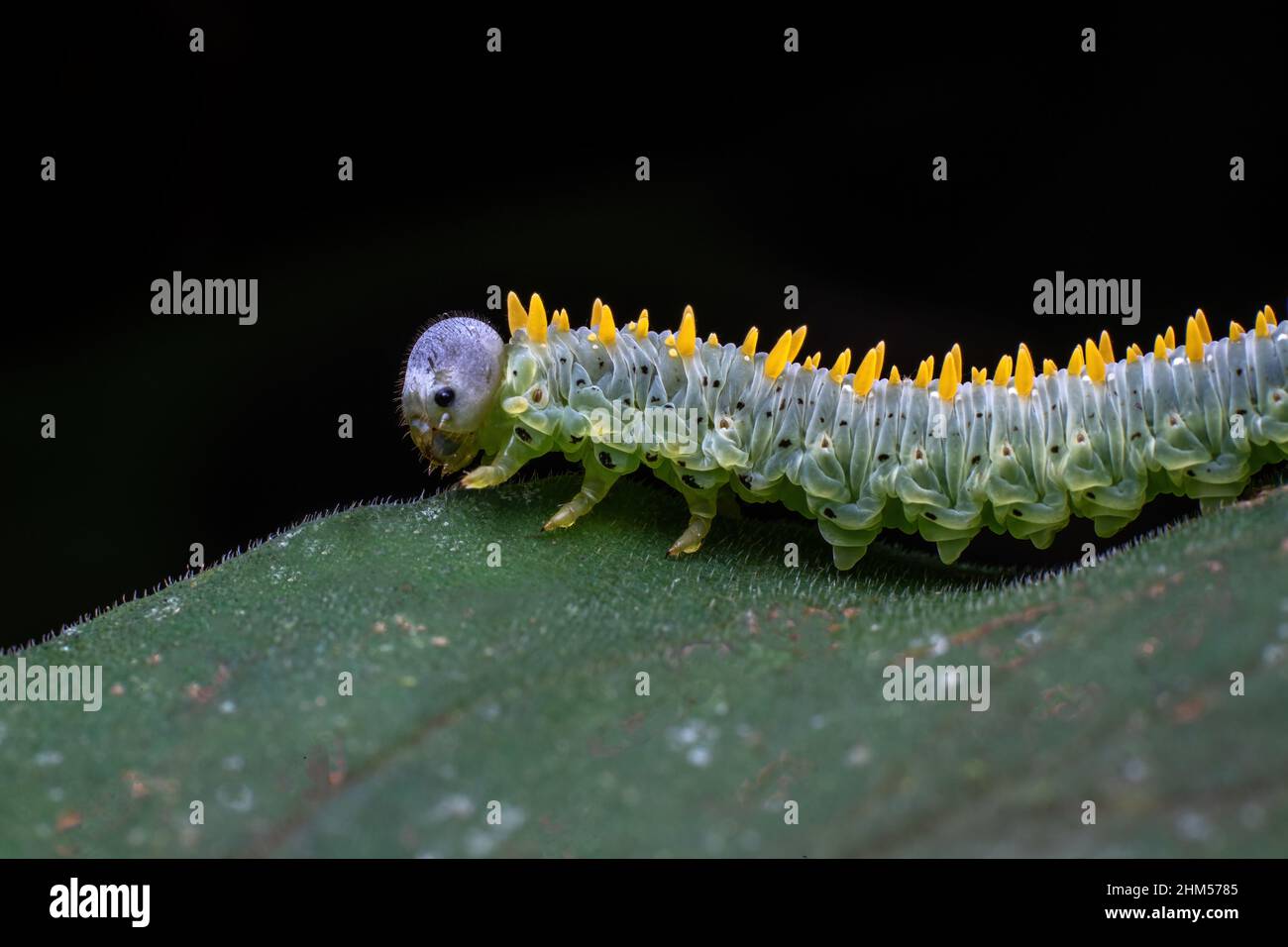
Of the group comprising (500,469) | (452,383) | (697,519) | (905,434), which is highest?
(452,383)

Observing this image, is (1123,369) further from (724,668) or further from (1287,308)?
(724,668)

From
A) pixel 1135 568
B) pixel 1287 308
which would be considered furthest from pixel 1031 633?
pixel 1287 308

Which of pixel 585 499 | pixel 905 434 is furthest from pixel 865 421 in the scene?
pixel 585 499

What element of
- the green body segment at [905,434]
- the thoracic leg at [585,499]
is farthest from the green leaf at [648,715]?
the green body segment at [905,434]

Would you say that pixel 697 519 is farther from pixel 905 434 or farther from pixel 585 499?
pixel 905 434

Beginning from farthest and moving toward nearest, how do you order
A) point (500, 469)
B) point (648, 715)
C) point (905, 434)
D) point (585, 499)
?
point (500, 469)
point (585, 499)
point (905, 434)
point (648, 715)

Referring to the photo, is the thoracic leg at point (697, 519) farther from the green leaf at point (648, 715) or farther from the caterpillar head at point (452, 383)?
the caterpillar head at point (452, 383)
